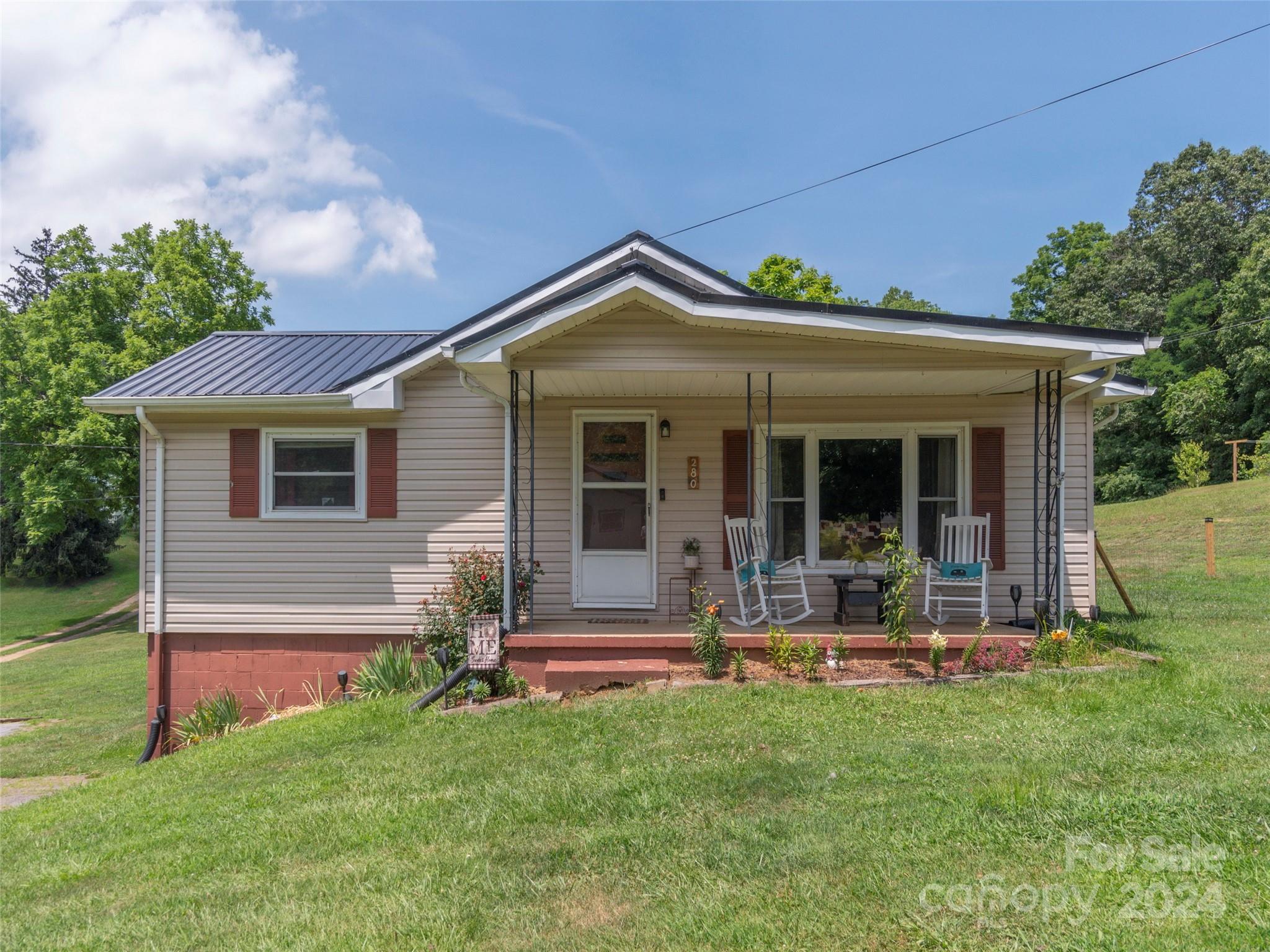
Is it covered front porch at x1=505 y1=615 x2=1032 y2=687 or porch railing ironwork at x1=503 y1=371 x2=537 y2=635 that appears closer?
covered front porch at x1=505 y1=615 x2=1032 y2=687

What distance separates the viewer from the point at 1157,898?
8.45ft

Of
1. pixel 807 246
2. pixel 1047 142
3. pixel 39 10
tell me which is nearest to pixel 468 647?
pixel 39 10

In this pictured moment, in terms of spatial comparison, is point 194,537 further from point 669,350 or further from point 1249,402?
point 1249,402

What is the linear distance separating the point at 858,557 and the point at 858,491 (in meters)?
0.70

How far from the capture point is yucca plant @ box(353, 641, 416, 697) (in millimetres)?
7352

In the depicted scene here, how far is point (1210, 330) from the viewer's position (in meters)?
28.1

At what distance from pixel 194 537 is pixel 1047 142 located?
1520 cm

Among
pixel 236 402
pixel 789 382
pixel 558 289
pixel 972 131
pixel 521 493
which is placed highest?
pixel 972 131

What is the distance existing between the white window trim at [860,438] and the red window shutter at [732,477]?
0.48ft

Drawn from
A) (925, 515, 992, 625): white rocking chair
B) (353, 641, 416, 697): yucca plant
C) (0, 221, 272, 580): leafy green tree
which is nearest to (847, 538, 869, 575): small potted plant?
(925, 515, 992, 625): white rocking chair

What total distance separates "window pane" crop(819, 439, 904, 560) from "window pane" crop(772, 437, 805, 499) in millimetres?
226

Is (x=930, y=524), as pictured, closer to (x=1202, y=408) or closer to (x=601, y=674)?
(x=601, y=674)

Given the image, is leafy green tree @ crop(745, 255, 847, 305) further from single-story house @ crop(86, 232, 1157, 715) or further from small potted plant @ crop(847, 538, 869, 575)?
small potted plant @ crop(847, 538, 869, 575)

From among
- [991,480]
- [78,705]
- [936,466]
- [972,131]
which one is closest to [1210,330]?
[972,131]
